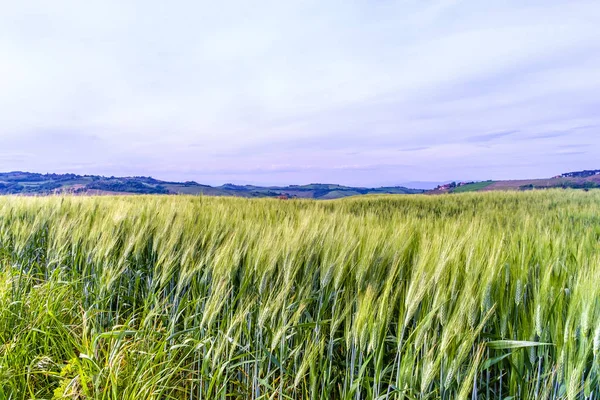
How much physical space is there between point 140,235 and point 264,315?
1422 mm

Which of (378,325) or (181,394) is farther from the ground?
(378,325)

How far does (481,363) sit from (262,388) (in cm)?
90

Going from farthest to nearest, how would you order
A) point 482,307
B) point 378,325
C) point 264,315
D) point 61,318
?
1. point 61,318
2. point 264,315
3. point 482,307
4. point 378,325

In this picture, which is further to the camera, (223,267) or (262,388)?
(223,267)

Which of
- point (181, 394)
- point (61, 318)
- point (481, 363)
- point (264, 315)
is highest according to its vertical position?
point (264, 315)

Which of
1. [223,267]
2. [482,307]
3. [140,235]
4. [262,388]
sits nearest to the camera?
[482,307]

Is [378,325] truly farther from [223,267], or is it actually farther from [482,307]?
[223,267]

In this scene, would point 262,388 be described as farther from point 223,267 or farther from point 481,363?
point 481,363

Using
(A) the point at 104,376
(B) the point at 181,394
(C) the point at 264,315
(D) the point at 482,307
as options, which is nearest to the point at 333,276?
(C) the point at 264,315

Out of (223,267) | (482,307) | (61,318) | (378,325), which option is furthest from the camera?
(61,318)

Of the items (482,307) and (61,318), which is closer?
(482,307)

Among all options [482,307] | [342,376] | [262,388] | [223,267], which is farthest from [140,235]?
[482,307]

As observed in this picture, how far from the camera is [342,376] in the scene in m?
1.36

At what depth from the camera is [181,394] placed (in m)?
1.55
